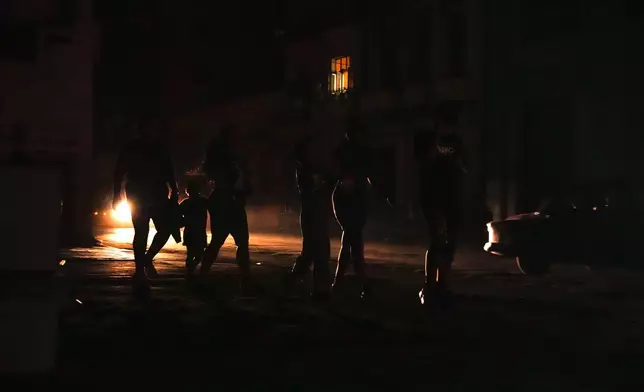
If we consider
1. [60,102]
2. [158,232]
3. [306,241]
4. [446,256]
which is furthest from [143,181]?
[60,102]

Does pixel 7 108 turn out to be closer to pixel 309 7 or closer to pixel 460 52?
pixel 460 52

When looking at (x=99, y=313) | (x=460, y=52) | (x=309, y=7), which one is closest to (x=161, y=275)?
(x=99, y=313)

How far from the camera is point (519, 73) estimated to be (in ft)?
94.4

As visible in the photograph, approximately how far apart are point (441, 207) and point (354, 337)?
2.28m

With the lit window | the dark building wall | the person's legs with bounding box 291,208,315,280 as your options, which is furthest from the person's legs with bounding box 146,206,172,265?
the lit window

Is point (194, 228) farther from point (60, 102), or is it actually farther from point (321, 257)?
point (60, 102)

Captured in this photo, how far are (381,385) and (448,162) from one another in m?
4.29

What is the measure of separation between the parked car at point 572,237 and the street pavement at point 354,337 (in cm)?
135

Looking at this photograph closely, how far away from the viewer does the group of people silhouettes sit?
1002 centimetres

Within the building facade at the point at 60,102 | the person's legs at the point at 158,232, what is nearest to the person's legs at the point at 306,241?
the person's legs at the point at 158,232

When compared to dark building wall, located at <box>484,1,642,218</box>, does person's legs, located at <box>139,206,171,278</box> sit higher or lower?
lower

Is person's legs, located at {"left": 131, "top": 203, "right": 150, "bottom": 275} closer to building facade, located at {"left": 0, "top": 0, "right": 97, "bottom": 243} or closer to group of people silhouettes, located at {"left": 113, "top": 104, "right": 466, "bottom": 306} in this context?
group of people silhouettes, located at {"left": 113, "top": 104, "right": 466, "bottom": 306}

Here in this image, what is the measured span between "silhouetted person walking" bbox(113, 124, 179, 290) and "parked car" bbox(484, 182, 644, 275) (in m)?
5.75

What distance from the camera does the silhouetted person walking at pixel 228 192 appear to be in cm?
1142
